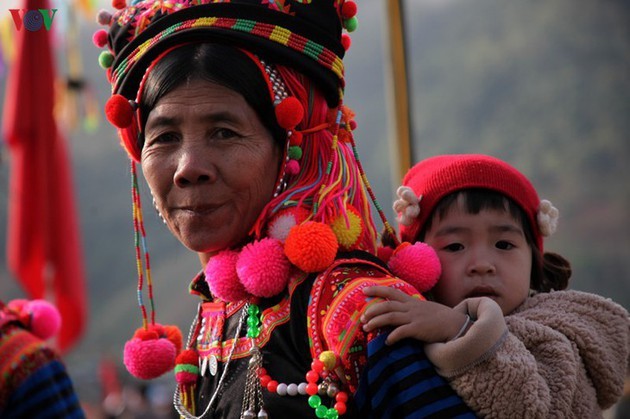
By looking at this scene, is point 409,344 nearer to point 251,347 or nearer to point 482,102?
point 251,347

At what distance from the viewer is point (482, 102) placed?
13.7 m

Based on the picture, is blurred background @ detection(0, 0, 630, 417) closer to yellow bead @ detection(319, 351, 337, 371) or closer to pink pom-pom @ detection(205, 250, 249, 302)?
pink pom-pom @ detection(205, 250, 249, 302)

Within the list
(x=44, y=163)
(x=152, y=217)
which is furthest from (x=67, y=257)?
(x=152, y=217)

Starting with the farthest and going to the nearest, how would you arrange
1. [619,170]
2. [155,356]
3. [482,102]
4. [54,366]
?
[482,102] → [619,170] → [155,356] → [54,366]

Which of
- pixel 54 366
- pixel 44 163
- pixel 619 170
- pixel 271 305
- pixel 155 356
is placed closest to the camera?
pixel 54 366

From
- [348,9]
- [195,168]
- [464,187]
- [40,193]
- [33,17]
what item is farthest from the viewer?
[40,193]

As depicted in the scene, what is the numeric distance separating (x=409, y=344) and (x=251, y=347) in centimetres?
41

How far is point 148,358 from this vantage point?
2.43m

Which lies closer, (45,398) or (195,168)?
(45,398)

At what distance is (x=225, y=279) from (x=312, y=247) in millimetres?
271

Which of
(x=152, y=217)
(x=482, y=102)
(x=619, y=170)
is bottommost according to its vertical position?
(x=619, y=170)

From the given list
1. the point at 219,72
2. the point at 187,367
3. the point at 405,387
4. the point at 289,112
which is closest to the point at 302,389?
the point at 405,387

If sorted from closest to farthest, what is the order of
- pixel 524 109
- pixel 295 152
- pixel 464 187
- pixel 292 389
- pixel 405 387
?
pixel 405 387
pixel 292 389
pixel 295 152
pixel 464 187
pixel 524 109

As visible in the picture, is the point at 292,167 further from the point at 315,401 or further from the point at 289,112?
the point at 315,401
